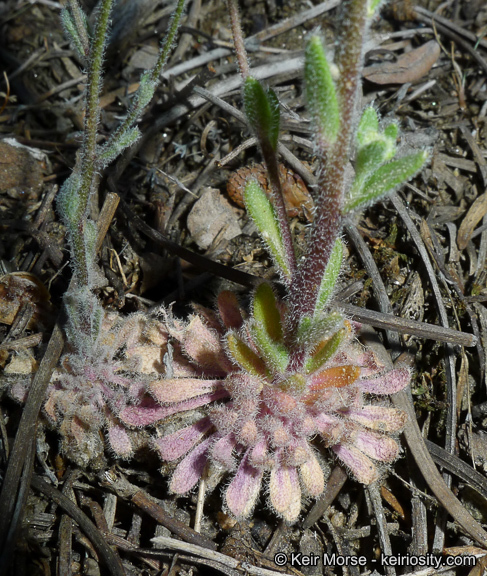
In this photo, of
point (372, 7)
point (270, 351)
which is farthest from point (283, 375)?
point (372, 7)

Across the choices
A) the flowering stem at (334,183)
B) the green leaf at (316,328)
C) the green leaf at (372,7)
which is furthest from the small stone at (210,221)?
the green leaf at (372,7)

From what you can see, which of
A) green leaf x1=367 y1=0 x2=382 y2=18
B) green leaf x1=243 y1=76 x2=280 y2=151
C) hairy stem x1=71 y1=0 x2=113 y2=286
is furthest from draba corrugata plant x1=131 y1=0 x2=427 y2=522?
hairy stem x1=71 y1=0 x2=113 y2=286

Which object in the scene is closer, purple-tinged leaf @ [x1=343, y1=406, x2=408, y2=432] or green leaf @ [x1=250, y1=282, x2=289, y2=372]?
green leaf @ [x1=250, y1=282, x2=289, y2=372]

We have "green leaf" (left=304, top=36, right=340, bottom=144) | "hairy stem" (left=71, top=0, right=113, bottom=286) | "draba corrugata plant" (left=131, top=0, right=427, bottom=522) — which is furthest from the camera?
"draba corrugata plant" (left=131, top=0, right=427, bottom=522)

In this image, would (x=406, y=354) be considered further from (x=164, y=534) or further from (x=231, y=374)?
(x=164, y=534)

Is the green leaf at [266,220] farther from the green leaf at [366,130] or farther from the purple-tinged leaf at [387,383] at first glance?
the purple-tinged leaf at [387,383]

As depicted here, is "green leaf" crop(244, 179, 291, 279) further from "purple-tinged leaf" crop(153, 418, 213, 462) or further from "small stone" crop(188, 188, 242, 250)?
"small stone" crop(188, 188, 242, 250)

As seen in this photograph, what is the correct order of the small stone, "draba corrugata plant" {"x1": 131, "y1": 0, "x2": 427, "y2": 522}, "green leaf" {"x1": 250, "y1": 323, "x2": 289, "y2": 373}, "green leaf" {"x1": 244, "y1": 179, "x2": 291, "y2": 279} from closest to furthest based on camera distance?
"draba corrugata plant" {"x1": 131, "y1": 0, "x2": 427, "y2": 522}
"green leaf" {"x1": 244, "y1": 179, "x2": 291, "y2": 279}
"green leaf" {"x1": 250, "y1": 323, "x2": 289, "y2": 373}
the small stone

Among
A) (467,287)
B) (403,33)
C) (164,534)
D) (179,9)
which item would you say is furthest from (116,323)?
(403,33)
